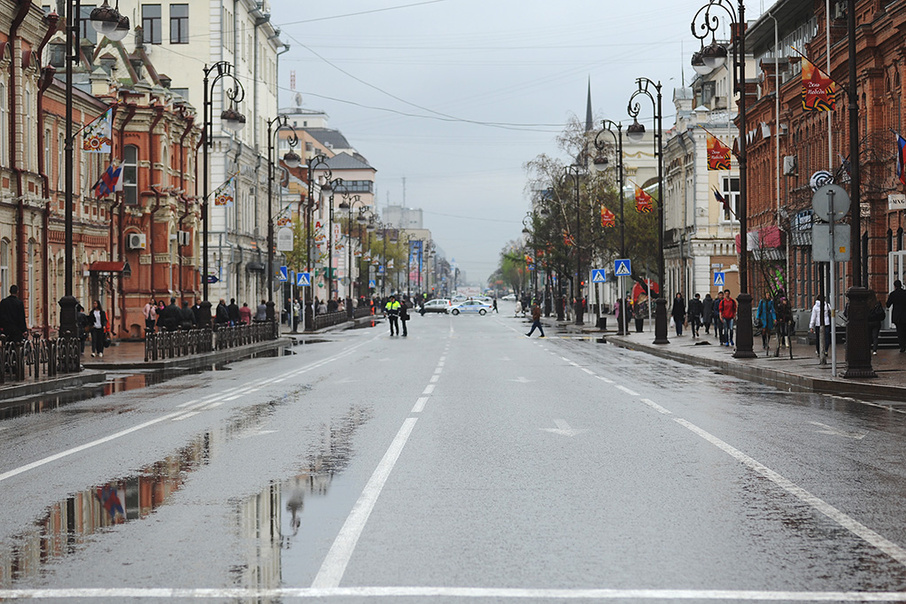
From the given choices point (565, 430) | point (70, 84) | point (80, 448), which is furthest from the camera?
point (70, 84)

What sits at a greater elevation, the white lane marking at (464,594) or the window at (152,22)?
the window at (152,22)

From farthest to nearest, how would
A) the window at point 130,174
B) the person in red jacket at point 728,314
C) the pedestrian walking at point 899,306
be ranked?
the window at point 130,174
the person in red jacket at point 728,314
the pedestrian walking at point 899,306

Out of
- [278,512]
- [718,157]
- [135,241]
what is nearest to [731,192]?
[718,157]

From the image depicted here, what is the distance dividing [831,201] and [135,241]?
1450 inches

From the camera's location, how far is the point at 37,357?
2606cm

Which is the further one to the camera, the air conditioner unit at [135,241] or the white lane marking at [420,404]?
the air conditioner unit at [135,241]

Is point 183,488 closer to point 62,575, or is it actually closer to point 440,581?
point 62,575

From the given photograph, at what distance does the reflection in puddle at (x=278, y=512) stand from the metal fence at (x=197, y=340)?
20962mm

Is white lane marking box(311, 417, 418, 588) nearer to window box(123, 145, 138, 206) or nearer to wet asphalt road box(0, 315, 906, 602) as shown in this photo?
wet asphalt road box(0, 315, 906, 602)

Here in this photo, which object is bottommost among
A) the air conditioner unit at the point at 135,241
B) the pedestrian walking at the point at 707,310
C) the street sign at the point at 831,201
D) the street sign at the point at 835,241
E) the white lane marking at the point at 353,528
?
the white lane marking at the point at 353,528

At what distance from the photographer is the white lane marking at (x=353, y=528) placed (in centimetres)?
723

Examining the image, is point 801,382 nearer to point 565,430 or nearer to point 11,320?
point 565,430

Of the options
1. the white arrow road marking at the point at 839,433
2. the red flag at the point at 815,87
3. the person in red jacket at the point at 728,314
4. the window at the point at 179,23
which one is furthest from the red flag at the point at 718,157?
the window at the point at 179,23

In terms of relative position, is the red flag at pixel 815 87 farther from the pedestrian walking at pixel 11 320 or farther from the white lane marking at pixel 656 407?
the pedestrian walking at pixel 11 320
